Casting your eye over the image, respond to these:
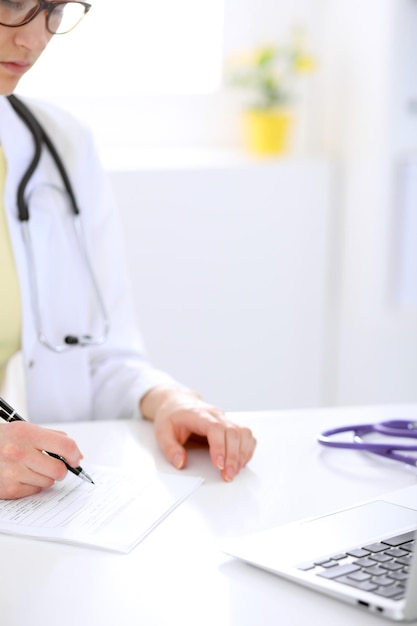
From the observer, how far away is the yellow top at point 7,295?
156 cm

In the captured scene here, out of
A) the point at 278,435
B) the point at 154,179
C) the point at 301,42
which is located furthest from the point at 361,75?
the point at 278,435

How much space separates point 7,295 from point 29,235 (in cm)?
10

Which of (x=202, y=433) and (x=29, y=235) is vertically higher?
(x=29, y=235)

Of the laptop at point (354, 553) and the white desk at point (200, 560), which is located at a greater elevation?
the laptop at point (354, 553)

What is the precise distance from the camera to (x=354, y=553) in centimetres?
93

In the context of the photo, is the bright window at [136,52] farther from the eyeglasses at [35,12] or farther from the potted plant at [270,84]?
the eyeglasses at [35,12]

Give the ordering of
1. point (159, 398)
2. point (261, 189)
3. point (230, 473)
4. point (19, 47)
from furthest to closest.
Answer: point (261, 189), point (159, 398), point (19, 47), point (230, 473)

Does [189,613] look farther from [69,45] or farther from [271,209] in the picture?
[69,45]

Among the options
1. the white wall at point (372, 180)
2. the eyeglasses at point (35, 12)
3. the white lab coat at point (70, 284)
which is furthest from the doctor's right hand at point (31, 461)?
the white wall at point (372, 180)

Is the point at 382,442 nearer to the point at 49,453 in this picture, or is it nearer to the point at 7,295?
the point at 49,453

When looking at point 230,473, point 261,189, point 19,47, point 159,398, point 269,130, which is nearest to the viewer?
point 230,473

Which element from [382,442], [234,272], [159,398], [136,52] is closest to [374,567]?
[382,442]

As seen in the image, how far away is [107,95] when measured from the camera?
9.54 ft

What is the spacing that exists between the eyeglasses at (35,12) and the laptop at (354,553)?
2.36 feet
